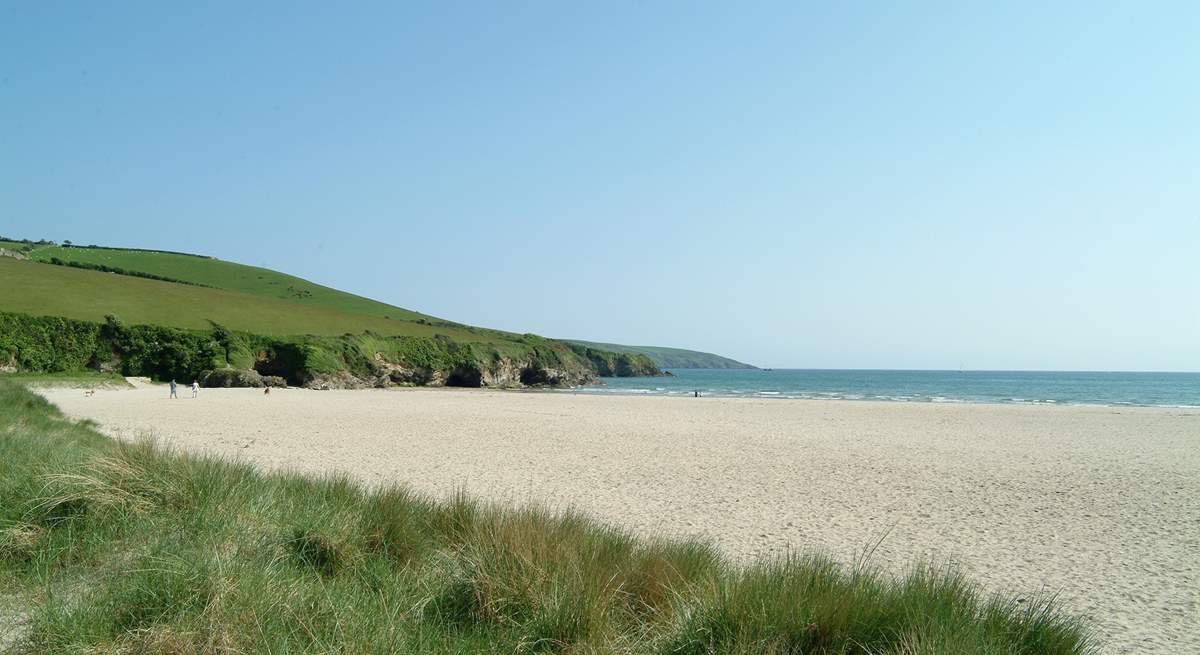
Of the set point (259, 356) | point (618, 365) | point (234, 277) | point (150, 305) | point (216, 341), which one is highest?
point (234, 277)

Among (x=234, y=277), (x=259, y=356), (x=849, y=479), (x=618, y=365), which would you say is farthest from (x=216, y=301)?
(x=618, y=365)

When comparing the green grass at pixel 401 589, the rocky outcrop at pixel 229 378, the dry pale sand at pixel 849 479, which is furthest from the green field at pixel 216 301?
the green grass at pixel 401 589

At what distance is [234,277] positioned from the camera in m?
97.2

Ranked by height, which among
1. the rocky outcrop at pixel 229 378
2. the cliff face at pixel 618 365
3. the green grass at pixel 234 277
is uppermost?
the green grass at pixel 234 277

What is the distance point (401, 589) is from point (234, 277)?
106836 millimetres

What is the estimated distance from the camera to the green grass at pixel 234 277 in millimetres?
88188

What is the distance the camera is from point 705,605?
3.62m

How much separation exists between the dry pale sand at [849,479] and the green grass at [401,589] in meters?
1.52

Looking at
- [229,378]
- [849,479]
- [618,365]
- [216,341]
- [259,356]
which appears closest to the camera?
[849,479]

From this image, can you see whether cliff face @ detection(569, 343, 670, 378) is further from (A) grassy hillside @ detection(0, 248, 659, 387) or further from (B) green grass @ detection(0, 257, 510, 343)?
(B) green grass @ detection(0, 257, 510, 343)

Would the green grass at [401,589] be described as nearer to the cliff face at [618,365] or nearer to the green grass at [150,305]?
the green grass at [150,305]

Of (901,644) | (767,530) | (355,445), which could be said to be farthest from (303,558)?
(355,445)

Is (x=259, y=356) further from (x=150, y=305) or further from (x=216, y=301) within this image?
(x=216, y=301)

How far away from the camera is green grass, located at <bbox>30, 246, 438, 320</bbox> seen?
289ft
